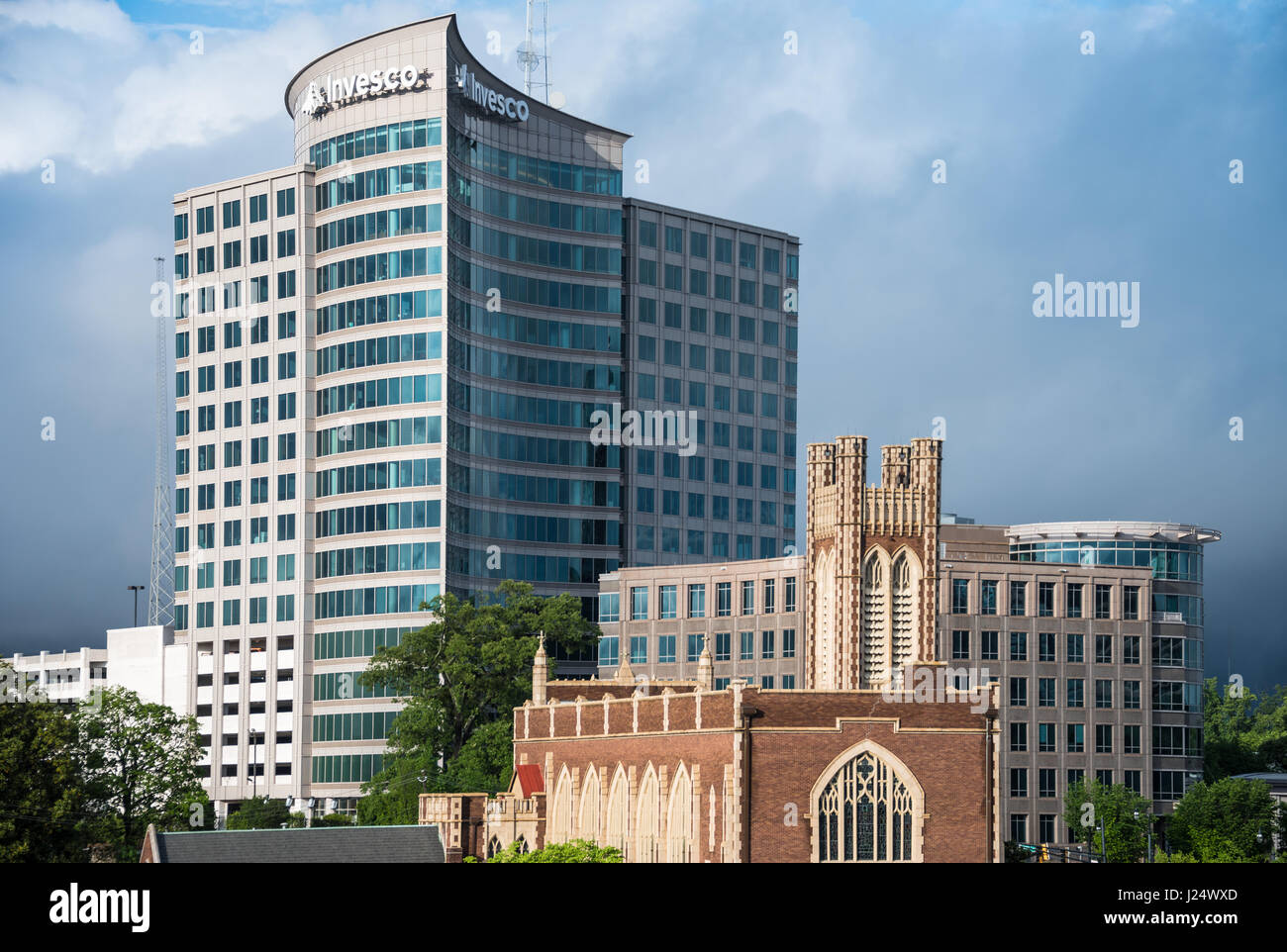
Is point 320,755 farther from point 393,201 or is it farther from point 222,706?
point 393,201

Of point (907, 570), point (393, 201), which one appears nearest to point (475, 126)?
point (393, 201)

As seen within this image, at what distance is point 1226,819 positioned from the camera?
122 meters

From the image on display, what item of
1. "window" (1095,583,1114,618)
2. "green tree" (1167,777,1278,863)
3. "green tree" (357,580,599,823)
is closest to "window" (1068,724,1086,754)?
"green tree" (1167,777,1278,863)

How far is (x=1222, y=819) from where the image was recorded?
12250cm

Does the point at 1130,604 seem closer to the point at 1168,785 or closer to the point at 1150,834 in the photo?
the point at 1168,785

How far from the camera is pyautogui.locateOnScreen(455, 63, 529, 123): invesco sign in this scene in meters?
150

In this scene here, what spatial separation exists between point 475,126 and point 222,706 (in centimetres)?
5634

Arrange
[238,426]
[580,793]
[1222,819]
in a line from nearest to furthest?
1. [580,793]
2. [1222,819]
3. [238,426]

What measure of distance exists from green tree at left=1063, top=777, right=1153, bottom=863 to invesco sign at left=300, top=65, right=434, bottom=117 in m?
78.3

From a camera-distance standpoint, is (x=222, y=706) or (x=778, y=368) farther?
(x=778, y=368)

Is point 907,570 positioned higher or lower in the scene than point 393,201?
lower

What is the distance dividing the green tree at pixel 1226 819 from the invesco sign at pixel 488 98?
265ft

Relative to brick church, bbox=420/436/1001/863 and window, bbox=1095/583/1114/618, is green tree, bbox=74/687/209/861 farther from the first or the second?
window, bbox=1095/583/1114/618
